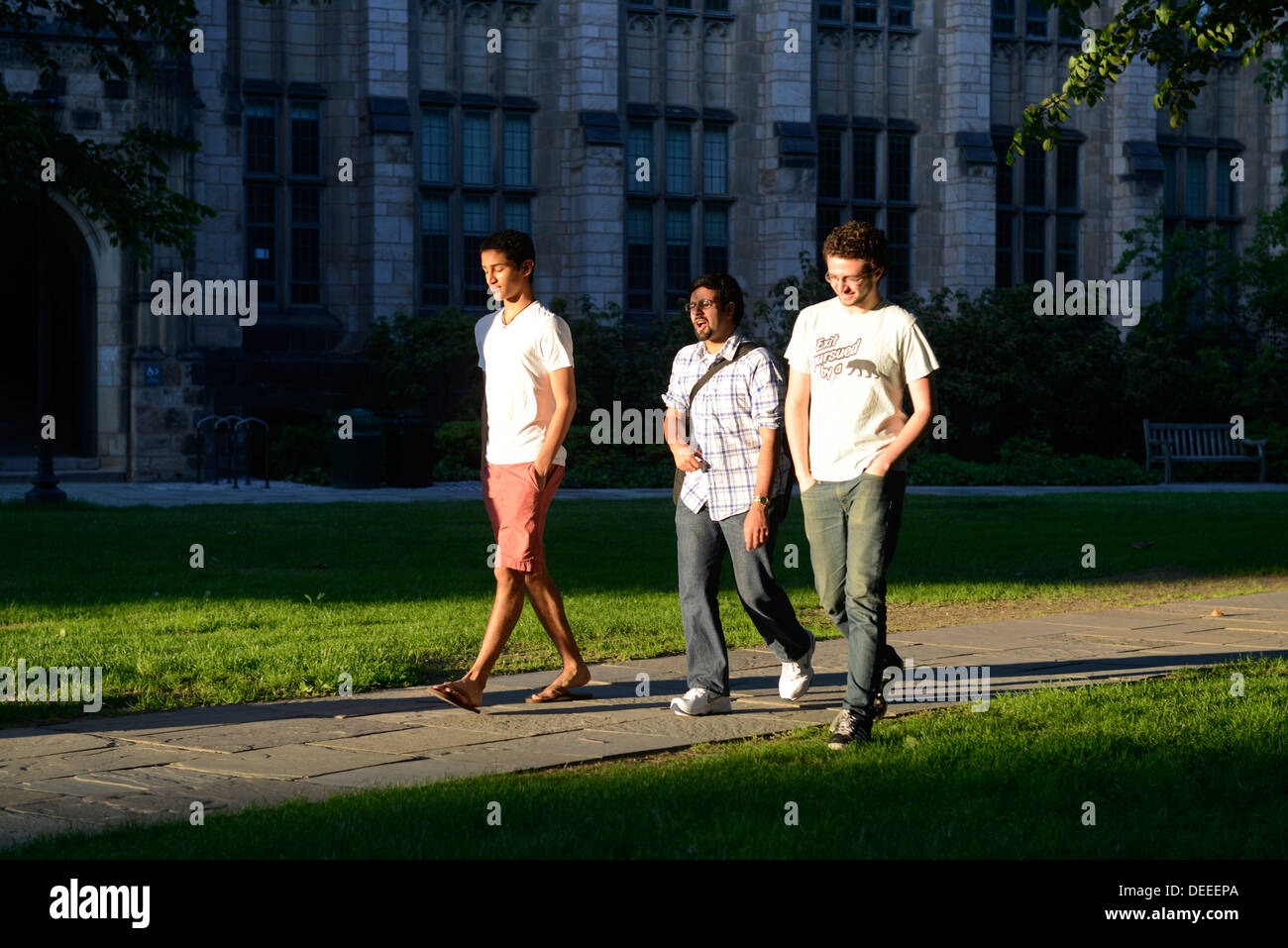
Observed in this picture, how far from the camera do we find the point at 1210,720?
7188mm

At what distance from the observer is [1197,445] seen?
103 feet

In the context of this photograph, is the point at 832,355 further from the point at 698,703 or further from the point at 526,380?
the point at 698,703

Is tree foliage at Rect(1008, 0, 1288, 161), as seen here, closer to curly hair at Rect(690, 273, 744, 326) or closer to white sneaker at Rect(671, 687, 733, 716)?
curly hair at Rect(690, 273, 744, 326)

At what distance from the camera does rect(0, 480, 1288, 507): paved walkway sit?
21656mm

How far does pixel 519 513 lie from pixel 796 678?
5.17 ft

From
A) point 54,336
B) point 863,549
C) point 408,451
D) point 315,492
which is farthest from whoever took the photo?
point 54,336

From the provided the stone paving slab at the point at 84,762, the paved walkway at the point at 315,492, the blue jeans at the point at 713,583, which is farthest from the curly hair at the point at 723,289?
the paved walkway at the point at 315,492

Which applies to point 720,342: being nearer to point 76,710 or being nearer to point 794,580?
point 76,710

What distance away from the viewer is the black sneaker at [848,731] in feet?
22.2

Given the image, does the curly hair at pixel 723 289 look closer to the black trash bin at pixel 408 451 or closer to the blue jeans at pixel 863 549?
the blue jeans at pixel 863 549

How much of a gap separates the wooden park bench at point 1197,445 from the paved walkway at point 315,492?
268cm

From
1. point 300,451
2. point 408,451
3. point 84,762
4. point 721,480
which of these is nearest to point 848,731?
point 721,480

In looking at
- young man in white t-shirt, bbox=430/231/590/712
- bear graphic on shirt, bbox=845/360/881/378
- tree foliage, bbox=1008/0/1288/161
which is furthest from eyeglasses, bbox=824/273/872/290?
tree foliage, bbox=1008/0/1288/161
